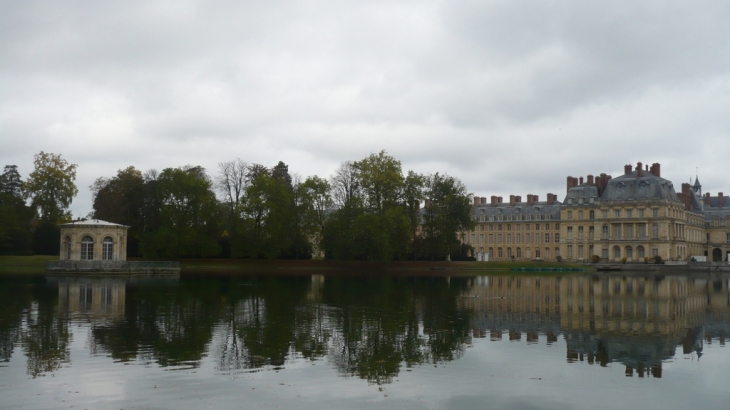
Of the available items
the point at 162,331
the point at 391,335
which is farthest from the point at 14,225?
the point at 391,335

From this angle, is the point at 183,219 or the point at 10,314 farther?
the point at 183,219

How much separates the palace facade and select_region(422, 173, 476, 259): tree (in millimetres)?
15938

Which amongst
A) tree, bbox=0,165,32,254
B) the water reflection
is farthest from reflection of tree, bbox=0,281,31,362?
tree, bbox=0,165,32,254

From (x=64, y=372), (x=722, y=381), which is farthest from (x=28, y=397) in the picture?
(x=722, y=381)

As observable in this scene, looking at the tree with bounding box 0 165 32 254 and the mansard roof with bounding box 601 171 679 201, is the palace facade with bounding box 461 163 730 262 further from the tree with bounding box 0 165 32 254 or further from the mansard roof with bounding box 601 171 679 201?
the tree with bounding box 0 165 32 254

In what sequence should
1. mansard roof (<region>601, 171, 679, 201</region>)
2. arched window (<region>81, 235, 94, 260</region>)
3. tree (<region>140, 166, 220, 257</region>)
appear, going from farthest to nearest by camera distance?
mansard roof (<region>601, 171, 679, 201</region>) → tree (<region>140, 166, 220, 257</region>) → arched window (<region>81, 235, 94, 260</region>)

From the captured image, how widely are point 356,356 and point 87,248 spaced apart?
49.0 metres

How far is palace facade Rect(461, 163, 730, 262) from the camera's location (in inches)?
3974

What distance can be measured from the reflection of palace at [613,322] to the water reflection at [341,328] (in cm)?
4

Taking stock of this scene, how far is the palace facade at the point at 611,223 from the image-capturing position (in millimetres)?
100938

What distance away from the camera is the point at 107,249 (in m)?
58.9

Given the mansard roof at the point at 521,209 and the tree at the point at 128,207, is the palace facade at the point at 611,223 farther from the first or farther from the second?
the tree at the point at 128,207

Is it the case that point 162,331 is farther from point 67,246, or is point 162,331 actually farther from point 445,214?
point 445,214

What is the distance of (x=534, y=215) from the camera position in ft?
378
